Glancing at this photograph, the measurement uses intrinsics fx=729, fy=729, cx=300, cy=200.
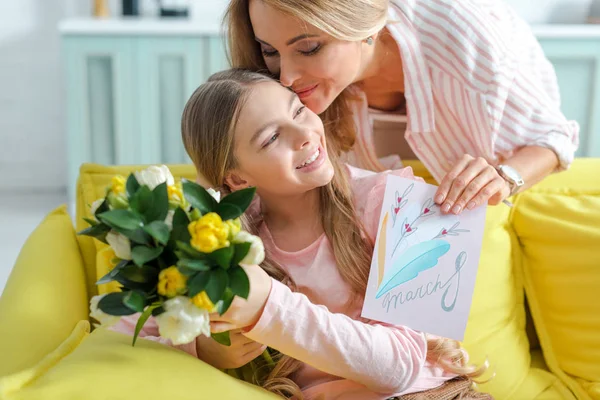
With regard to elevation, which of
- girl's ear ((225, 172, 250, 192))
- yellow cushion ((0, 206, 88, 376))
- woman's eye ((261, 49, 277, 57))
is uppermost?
woman's eye ((261, 49, 277, 57))

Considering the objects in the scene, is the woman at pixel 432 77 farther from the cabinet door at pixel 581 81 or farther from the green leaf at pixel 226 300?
the cabinet door at pixel 581 81

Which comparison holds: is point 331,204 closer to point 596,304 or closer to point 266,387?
point 266,387

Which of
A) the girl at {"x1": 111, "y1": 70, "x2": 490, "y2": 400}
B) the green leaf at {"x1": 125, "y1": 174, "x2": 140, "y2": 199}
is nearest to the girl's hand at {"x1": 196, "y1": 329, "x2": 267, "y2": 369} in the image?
the girl at {"x1": 111, "y1": 70, "x2": 490, "y2": 400}

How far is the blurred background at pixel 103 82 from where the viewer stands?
10.6 ft

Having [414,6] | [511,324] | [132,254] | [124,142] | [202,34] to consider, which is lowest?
[124,142]

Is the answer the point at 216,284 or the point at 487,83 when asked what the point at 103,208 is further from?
the point at 487,83

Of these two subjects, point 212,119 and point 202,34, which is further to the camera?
point 202,34

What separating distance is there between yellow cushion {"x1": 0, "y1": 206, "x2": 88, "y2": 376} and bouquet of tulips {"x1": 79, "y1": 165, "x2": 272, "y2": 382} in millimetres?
328

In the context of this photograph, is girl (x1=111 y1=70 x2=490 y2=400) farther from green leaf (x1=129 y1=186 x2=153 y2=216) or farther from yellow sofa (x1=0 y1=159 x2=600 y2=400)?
green leaf (x1=129 y1=186 x2=153 y2=216)

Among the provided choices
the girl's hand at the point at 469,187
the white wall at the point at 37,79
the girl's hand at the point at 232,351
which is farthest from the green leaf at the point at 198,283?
the white wall at the point at 37,79

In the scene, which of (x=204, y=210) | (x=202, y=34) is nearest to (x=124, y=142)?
(x=202, y=34)

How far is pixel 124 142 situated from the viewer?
10.9 ft

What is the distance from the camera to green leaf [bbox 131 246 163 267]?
2.70 ft

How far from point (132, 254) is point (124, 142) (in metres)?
2.59
